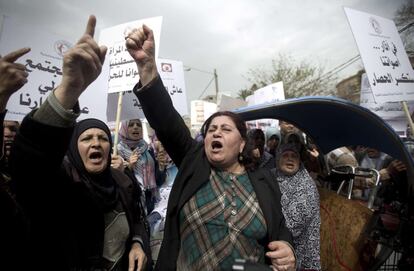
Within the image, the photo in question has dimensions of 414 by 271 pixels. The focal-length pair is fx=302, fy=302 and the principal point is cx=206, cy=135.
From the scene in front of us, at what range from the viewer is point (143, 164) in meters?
3.82

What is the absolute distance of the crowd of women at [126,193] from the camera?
107cm

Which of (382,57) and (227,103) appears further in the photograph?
(227,103)

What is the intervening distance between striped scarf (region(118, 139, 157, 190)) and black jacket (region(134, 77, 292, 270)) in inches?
71.1

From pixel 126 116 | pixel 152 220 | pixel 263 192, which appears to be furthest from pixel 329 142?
pixel 126 116

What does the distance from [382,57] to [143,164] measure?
3.37 metres

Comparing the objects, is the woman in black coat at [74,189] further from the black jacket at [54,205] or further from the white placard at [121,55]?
the white placard at [121,55]

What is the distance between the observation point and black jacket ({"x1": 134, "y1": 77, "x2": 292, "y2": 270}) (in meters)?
1.83

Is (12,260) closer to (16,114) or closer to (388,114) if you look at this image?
(16,114)

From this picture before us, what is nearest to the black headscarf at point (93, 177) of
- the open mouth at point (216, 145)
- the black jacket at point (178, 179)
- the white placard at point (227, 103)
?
the black jacket at point (178, 179)

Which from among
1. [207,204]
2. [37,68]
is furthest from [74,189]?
[37,68]

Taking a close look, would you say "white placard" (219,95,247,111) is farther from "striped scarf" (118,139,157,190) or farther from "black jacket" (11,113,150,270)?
Result: "black jacket" (11,113,150,270)

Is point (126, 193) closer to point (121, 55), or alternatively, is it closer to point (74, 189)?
point (74, 189)

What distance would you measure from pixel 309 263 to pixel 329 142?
1.31 m

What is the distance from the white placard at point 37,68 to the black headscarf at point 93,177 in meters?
0.94
